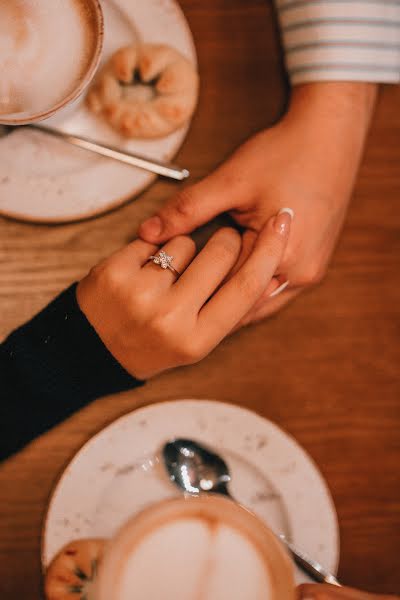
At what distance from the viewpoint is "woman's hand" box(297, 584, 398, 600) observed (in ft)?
1.64

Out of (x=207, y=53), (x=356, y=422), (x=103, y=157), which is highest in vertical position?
(x=207, y=53)

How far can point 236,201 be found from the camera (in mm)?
613

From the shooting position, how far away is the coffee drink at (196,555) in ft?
1.53

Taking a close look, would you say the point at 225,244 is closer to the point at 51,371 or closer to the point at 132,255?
the point at 132,255

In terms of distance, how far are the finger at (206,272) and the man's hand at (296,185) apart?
32 millimetres

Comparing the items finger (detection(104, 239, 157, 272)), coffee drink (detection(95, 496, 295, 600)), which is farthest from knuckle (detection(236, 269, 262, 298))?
coffee drink (detection(95, 496, 295, 600))

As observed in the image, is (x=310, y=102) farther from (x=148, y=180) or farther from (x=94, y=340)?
(x=94, y=340)

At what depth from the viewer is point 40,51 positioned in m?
0.54

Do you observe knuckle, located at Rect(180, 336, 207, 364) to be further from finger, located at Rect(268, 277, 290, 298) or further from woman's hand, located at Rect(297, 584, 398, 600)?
woman's hand, located at Rect(297, 584, 398, 600)

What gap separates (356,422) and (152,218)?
0.33 metres

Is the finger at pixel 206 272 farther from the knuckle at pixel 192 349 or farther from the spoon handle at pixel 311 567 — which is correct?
the spoon handle at pixel 311 567

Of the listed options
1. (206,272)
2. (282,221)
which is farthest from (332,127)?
(206,272)

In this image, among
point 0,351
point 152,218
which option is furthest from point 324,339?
point 0,351

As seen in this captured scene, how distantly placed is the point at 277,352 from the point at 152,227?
0.20 metres
